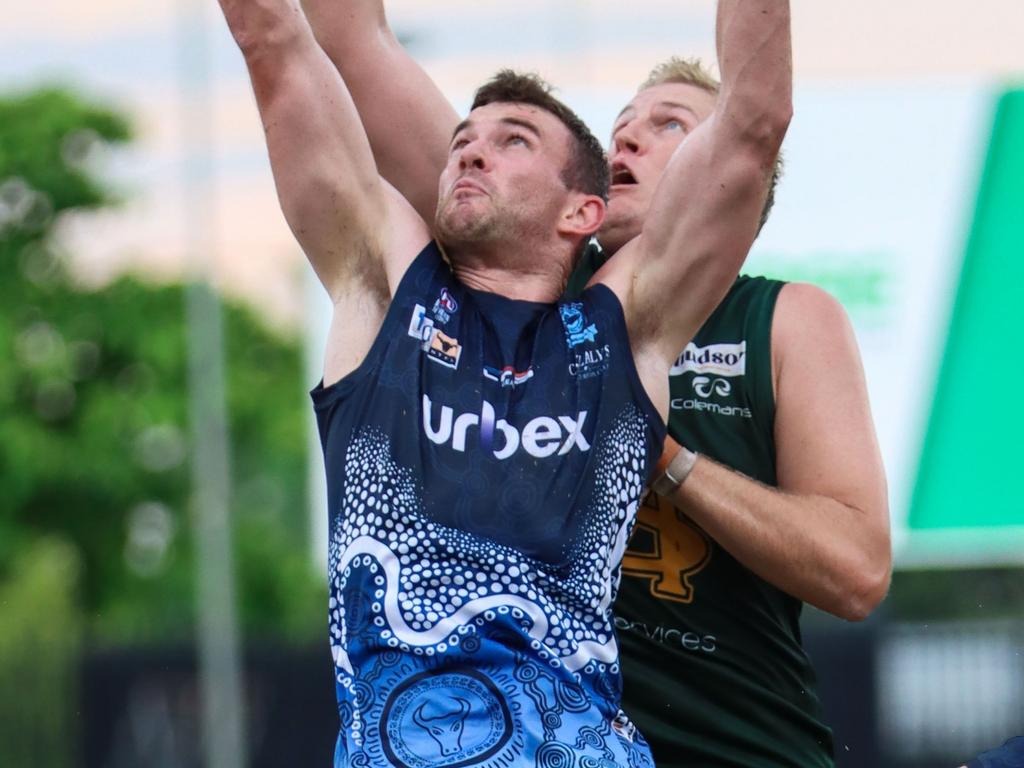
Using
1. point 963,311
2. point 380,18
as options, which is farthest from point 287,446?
point 380,18

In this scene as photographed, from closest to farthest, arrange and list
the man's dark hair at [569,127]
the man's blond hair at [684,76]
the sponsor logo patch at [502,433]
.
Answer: the sponsor logo patch at [502,433], the man's dark hair at [569,127], the man's blond hair at [684,76]

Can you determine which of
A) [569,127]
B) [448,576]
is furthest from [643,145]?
[448,576]

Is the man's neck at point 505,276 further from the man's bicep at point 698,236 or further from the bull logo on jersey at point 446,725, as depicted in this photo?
the bull logo on jersey at point 446,725

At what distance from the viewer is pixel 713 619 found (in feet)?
13.1

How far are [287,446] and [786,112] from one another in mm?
27569

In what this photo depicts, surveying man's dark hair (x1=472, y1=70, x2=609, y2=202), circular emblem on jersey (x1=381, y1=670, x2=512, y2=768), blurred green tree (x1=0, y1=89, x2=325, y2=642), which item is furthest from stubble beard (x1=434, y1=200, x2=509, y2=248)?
blurred green tree (x1=0, y1=89, x2=325, y2=642)

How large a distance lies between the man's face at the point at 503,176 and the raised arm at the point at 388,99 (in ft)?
0.89

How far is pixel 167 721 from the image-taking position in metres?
14.1

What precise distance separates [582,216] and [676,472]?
0.60 meters

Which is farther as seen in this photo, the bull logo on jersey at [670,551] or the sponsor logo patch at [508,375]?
the bull logo on jersey at [670,551]

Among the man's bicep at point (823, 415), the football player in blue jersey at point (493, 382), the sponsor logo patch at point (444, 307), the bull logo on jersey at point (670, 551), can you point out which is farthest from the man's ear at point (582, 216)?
the bull logo on jersey at point (670, 551)

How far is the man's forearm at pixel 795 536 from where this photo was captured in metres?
3.70

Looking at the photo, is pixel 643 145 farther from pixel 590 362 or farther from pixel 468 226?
pixel 590 362

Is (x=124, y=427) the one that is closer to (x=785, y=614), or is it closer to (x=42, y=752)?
(x=42, y=752)
